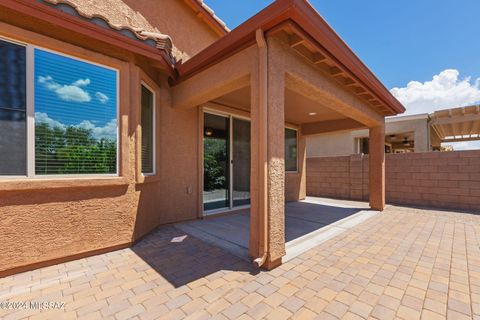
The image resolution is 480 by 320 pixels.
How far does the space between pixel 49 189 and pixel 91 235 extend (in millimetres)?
969

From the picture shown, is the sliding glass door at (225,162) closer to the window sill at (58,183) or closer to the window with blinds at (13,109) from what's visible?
the window sill at (58,183)

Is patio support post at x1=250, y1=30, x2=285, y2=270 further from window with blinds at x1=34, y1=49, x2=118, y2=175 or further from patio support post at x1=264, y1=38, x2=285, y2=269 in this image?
window with blinds at x1=34, y1=49, x2=118, y2=175

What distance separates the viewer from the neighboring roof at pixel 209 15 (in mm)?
6430

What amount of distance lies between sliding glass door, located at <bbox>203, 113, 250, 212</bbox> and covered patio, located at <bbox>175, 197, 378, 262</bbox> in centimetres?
47

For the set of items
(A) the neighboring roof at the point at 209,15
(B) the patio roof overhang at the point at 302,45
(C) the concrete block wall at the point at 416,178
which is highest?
(A) the neighboring roof at the point at 209,15

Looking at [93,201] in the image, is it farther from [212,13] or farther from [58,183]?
[212,13]

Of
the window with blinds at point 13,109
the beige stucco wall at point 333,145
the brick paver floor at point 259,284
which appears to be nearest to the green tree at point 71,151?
the window with blinds at point 13,109

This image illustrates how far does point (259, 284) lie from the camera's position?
2744 mm

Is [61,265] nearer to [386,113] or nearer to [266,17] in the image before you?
[266,17]

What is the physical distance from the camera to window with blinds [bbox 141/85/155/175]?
4512 millimetres

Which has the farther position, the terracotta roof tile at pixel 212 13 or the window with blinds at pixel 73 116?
the terracotta roof tile at pixel 212 13

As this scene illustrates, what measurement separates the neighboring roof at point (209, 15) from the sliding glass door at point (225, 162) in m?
3.26

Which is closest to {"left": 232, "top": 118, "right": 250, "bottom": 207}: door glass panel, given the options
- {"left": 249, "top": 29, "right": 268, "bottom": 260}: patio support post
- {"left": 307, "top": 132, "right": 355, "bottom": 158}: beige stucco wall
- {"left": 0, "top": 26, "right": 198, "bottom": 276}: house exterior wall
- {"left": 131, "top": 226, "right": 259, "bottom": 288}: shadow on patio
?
{"left": 0, "top": 26, "right": 198, "bottom": 276}: house exterior wall

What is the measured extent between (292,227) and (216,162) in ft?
9.06
